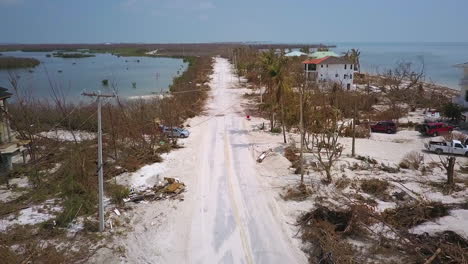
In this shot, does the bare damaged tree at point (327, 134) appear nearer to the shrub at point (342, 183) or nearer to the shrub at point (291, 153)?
the shrub at point (342, 183)

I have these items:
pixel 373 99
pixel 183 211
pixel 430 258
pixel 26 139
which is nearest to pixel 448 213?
pixel 430 258

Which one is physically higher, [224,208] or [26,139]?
[26,139]

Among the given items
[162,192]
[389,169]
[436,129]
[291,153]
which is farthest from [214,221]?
[436,129]

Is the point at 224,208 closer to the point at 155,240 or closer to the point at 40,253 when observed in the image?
the point at 155,240

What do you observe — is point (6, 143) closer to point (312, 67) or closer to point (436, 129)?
point (436, 129)

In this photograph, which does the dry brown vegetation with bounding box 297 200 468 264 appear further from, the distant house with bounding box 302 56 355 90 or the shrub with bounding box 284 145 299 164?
the distant house with bounding box 302 56 355 90

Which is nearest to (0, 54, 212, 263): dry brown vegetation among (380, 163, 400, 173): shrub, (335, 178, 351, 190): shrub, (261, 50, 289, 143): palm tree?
(261, 50, 289, 143): palm tree
